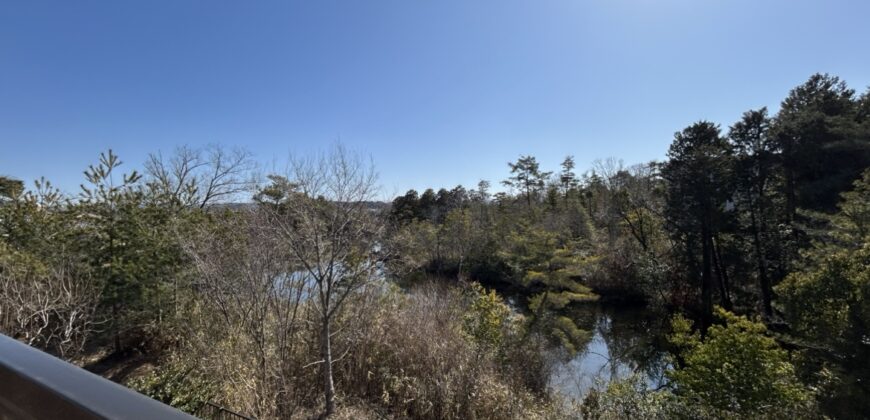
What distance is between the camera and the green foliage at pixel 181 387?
4.79 m

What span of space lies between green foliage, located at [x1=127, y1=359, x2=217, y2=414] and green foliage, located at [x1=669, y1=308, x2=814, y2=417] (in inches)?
269

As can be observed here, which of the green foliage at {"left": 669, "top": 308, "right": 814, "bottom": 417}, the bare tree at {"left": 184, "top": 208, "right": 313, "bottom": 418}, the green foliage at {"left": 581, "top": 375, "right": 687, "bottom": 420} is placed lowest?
the green foliage at {"left": 581, "top": 375, "right": 687, "bottom": 420}

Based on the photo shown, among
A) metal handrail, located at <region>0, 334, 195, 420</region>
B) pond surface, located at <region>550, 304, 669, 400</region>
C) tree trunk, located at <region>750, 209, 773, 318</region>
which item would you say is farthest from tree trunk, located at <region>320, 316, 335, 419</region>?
tree trunk, located at <region>750, 209, 773, 318</region>

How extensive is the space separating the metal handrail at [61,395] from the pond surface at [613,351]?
26.0ft

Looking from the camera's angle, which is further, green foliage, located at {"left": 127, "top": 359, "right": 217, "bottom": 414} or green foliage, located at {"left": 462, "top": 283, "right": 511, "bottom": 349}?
green foliage, located at {"left": 462, "top": 283, "right": 511, "bottom": 349}

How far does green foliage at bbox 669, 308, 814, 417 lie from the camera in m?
5.31

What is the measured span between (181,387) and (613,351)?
1123cm

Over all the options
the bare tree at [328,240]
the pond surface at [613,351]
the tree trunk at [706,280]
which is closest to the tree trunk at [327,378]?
the bare tree at [328,240]

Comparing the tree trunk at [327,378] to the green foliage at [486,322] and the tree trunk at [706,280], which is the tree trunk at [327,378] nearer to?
the green foliage at [486,322]

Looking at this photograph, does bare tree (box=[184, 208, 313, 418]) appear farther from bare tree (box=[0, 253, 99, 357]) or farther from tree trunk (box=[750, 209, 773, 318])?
tree trunk (box=[750, 209, 773, 318])

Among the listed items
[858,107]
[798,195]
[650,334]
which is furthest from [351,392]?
[858,107]

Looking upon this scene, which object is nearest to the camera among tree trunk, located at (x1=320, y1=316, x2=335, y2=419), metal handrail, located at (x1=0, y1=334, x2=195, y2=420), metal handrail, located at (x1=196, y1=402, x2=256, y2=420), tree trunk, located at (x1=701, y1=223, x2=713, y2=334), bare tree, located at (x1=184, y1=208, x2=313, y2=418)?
metal handrail, located at (x1=0, y1=334, x2=195, y2=420)

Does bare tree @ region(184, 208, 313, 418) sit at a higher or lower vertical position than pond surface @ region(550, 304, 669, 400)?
higher

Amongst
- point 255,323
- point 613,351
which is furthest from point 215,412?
point 613,351
